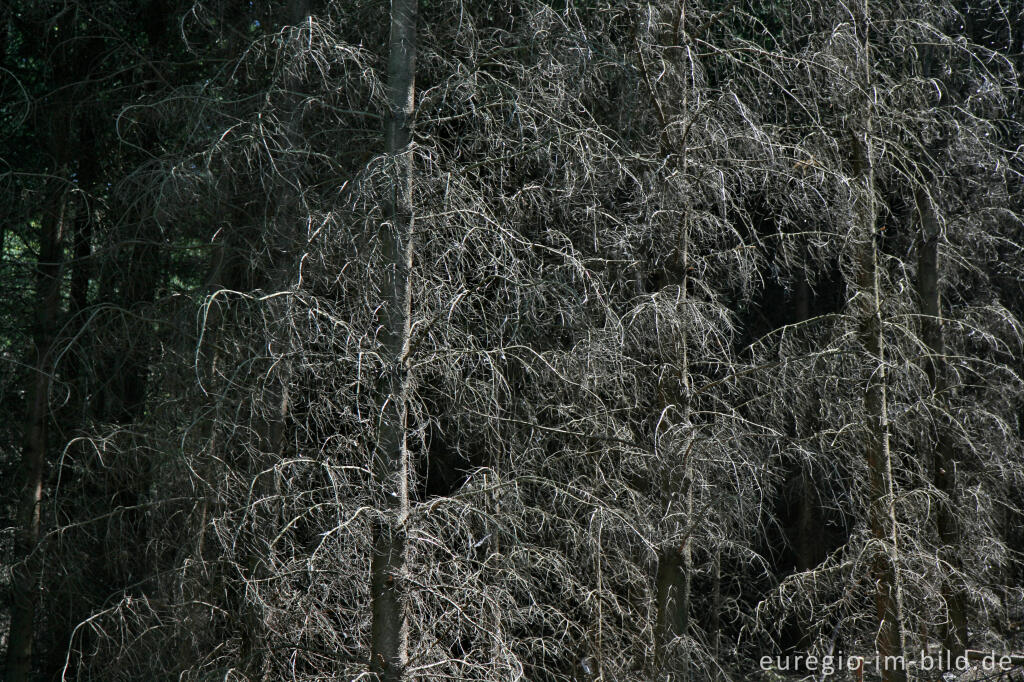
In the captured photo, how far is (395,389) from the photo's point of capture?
387cm

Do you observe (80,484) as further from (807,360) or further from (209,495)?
(807,360)

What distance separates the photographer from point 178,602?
4426 mm

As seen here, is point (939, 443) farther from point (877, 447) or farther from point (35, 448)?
point (35, 448)

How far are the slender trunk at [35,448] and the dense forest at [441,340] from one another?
25mm

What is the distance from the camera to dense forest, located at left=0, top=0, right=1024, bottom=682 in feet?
13.2

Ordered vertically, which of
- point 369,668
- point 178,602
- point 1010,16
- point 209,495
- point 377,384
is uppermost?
point 1010,16

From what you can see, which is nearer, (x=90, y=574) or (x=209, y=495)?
(x=209, y=495)

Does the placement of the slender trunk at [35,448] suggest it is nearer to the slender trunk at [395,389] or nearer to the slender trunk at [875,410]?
the slender trunk at [395,389]

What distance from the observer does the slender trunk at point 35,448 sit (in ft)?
17.7

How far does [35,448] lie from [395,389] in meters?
3.03

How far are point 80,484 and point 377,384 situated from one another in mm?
2354

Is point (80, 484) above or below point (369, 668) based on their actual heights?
above

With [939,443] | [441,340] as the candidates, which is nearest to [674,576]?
[441,340]

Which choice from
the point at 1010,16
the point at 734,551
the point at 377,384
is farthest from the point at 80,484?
the point at 1010,16
